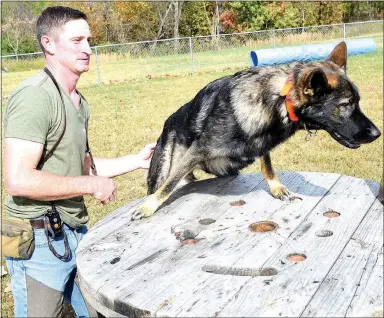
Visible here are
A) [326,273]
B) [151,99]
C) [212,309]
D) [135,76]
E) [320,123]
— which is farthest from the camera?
[135,76]

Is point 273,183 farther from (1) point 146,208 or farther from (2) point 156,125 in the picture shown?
(2) point 156,125

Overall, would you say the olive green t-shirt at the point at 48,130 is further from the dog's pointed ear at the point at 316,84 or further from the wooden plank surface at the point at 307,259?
the dog's pointed ear at the point at 316,84

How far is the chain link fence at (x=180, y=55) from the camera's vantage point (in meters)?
18.9

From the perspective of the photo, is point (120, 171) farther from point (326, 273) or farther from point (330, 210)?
Answer: point (326, 273)

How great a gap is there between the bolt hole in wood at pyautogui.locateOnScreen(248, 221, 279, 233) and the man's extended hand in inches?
45.9

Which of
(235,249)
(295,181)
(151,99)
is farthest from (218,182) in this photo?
(151,99)

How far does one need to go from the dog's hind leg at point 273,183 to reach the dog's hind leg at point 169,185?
43 centimetres

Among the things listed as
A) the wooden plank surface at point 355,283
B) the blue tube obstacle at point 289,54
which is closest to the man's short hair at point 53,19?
the wooden plank surface at point 355,283

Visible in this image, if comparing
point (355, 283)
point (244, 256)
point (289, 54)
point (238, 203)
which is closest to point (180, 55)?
point (289, 54)

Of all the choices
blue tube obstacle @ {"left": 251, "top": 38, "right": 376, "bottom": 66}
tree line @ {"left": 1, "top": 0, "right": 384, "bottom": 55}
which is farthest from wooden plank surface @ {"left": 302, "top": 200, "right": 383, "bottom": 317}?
tree line @ {"left": 1, "top": 0, "right": 384, "bottom": 55}

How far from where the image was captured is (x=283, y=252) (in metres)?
1.93

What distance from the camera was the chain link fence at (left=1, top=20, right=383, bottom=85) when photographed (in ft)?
62.1

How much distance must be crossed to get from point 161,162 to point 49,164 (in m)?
0.99

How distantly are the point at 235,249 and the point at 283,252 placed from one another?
21cm
